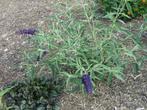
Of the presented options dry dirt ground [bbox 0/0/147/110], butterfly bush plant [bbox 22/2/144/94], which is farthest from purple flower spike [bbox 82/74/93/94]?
dry dirt ground [bbox 0/0/147/110]

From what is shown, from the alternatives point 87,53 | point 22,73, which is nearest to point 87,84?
point 87,53

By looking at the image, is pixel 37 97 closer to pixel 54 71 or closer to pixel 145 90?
pixel 54 71

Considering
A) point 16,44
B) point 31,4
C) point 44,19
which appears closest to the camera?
point 16,44

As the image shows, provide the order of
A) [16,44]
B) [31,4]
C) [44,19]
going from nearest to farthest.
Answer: [16,44]
[44,19]
[31,4]

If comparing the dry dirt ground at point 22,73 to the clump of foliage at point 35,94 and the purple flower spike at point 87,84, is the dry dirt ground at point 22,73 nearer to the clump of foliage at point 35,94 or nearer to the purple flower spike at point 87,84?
the clump of foliage at point 35,94

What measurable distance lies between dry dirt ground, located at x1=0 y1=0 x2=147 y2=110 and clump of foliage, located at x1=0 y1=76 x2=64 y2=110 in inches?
4.7

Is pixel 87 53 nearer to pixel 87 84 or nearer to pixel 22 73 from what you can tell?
pixel 87 84

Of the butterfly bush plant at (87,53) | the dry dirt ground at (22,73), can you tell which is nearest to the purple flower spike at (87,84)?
the butterfly bush plant at (87,53)

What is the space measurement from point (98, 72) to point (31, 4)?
237 centimetres

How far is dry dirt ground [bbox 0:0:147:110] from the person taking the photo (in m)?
3.51

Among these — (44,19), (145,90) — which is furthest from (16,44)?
(145,90)

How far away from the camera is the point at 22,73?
4.04 meters

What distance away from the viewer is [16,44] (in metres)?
4.57

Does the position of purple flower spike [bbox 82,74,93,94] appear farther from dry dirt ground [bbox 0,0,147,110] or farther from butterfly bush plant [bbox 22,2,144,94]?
dry dirt ground [bbox 0,0,147,110]
